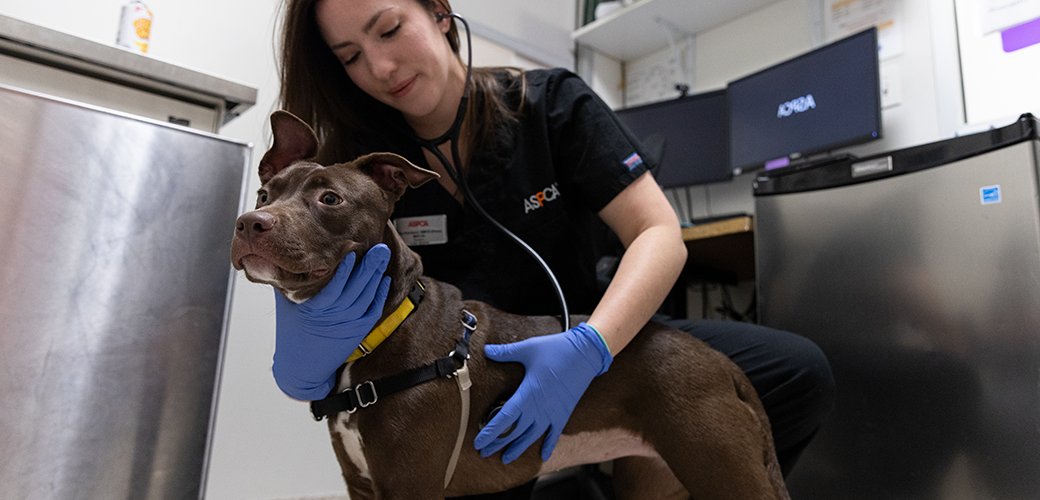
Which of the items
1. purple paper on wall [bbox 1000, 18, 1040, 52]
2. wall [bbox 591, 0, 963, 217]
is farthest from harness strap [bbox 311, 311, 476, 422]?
purple paper on wall [bbox 1000, 18, 1040, 52]

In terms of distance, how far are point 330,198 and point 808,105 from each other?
228 centimetres

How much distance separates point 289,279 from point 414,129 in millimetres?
754

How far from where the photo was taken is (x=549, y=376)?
1.05 m

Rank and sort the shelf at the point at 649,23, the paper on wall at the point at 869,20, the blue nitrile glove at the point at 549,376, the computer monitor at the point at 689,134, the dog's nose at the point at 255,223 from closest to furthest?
the dog's nose at the point at 255,223, the blue nitrile glove at the point at 549,376, the paper on wall at the point at 869,20, the computer monitor at the point at 689,134, the shelf at the point at 649,23

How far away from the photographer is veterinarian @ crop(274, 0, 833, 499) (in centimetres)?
129

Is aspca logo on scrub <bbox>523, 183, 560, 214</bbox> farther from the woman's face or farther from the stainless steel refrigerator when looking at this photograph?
the stainless steel refrigerator

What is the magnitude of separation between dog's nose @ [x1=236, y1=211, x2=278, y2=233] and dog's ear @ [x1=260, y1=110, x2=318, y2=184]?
28cm

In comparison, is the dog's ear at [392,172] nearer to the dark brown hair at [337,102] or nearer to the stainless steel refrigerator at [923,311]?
the dark brown hair at [337,102]

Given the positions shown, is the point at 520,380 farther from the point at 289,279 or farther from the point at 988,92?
the point at 988,92

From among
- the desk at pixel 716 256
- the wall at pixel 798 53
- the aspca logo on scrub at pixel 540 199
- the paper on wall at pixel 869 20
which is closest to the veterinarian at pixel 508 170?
the aspca logo on scrub at pixel 540 199

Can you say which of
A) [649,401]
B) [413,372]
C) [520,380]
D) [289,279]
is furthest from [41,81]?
[649,401]

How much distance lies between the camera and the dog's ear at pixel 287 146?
1070mm

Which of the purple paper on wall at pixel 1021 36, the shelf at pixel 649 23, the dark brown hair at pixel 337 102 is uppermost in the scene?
the shelf at pixel 649 23

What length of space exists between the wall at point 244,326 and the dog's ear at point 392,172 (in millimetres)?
1062
